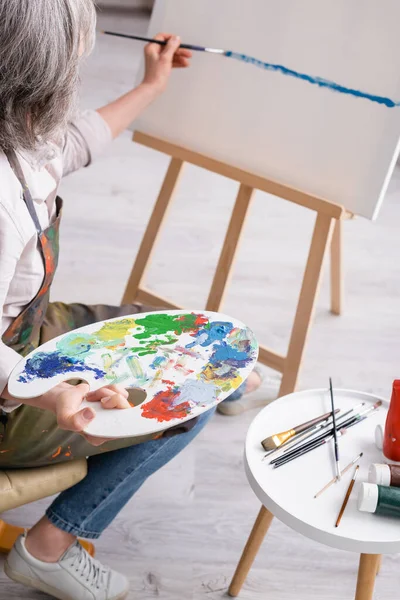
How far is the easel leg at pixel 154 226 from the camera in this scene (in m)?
2.20

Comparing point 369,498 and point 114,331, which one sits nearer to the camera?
point 369,498

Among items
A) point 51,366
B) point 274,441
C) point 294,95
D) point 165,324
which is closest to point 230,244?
point 294,95

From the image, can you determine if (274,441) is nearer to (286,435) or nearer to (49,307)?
(286,435)

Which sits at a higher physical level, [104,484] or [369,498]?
[369,498]

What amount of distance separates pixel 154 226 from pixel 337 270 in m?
0.60

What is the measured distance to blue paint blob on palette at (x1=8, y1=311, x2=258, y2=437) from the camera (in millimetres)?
1240

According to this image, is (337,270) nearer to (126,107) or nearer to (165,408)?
(126,107)

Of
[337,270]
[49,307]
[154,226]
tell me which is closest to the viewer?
[49,307]

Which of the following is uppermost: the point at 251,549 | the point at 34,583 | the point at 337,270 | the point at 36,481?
the point at 337,270

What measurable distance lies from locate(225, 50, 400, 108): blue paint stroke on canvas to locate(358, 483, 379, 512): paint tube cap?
0.88 m

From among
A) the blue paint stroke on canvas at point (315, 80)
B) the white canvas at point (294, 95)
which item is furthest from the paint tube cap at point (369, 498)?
the blue paint stroke on canvas at point (315, 80)

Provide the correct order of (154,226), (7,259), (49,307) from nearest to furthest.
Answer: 1. (7,259)
2. (49,307)
3. (154,226)

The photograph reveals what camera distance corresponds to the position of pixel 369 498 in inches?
50.7

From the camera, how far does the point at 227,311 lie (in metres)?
2.59
